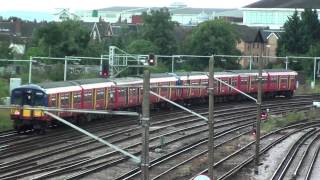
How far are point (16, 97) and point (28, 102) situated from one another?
2.39 ft

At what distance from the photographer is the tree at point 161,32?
9912 centimetres

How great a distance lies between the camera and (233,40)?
97000mm

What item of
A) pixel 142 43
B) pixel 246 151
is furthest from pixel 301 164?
pixel 142 43

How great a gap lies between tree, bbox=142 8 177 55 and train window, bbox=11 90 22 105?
60.9m

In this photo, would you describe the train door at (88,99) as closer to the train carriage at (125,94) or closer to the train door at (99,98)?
the train door at (99,98)

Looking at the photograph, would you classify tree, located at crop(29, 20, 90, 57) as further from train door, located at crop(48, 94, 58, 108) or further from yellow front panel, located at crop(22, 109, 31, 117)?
yellow front panel, located at crop(22, 109, 31, 117)

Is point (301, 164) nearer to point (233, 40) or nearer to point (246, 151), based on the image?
point (246, 151)

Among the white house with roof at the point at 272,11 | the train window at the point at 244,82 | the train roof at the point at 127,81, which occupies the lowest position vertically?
the train window at the point at 244,82

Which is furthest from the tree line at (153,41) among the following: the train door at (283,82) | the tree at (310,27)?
the train door at (283,82)

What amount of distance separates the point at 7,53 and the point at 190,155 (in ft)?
169

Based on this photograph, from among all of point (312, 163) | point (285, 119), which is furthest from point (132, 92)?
point (312, 163)

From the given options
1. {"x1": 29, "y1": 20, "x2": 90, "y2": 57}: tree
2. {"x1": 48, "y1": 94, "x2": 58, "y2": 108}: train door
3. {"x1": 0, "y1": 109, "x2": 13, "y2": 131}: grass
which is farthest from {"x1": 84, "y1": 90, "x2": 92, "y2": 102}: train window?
{"x1": 29, "y1": 20, "x2": 90, "y2": 57}: tree

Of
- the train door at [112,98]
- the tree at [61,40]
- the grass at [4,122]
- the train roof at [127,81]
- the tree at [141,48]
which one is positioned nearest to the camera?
the grass at [4,122]

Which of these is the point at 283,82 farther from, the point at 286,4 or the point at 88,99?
the point at 286,4
